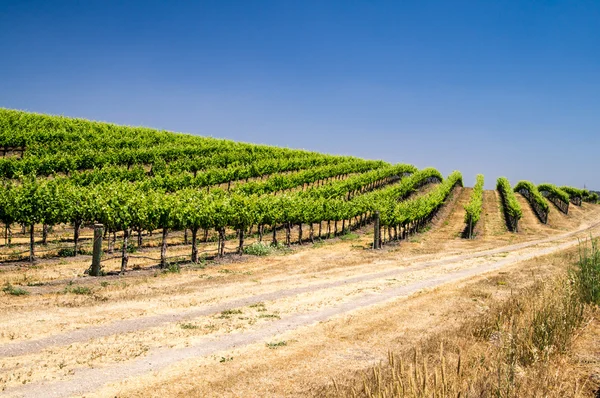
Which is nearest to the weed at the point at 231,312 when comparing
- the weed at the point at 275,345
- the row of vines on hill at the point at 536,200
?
the weed at the point at 275,345

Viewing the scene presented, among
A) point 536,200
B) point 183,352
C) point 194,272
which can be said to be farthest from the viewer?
point 536,200

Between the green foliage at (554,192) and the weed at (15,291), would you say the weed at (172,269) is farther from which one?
the green foliage at (554,192)

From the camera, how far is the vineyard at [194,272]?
12.4 m

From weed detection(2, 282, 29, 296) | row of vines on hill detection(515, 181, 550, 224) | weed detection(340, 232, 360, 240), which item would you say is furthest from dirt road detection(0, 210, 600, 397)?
row of vines on hill detection(515, 181, 550, 224)

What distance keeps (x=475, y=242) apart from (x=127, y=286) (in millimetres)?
35601

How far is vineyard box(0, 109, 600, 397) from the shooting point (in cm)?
1241

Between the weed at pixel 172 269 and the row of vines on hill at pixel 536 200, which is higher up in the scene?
the row of vines on hill at pixel 536 200

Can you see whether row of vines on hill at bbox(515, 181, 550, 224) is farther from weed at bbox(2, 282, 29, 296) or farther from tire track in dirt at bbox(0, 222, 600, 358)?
weed at bbox(2, 282, 29, 296)

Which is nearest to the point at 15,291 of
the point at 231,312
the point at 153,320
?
the point at 153,320

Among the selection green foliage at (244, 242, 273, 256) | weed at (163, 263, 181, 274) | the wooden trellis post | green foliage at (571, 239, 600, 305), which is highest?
green foliage at (571, 239, 600, 305)

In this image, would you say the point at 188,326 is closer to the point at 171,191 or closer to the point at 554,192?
the point at 171,191

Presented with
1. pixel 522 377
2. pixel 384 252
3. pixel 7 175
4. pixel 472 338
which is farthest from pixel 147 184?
pixel 522 377

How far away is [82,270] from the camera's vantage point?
24.4 meters

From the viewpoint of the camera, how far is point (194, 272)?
84.9 ft
